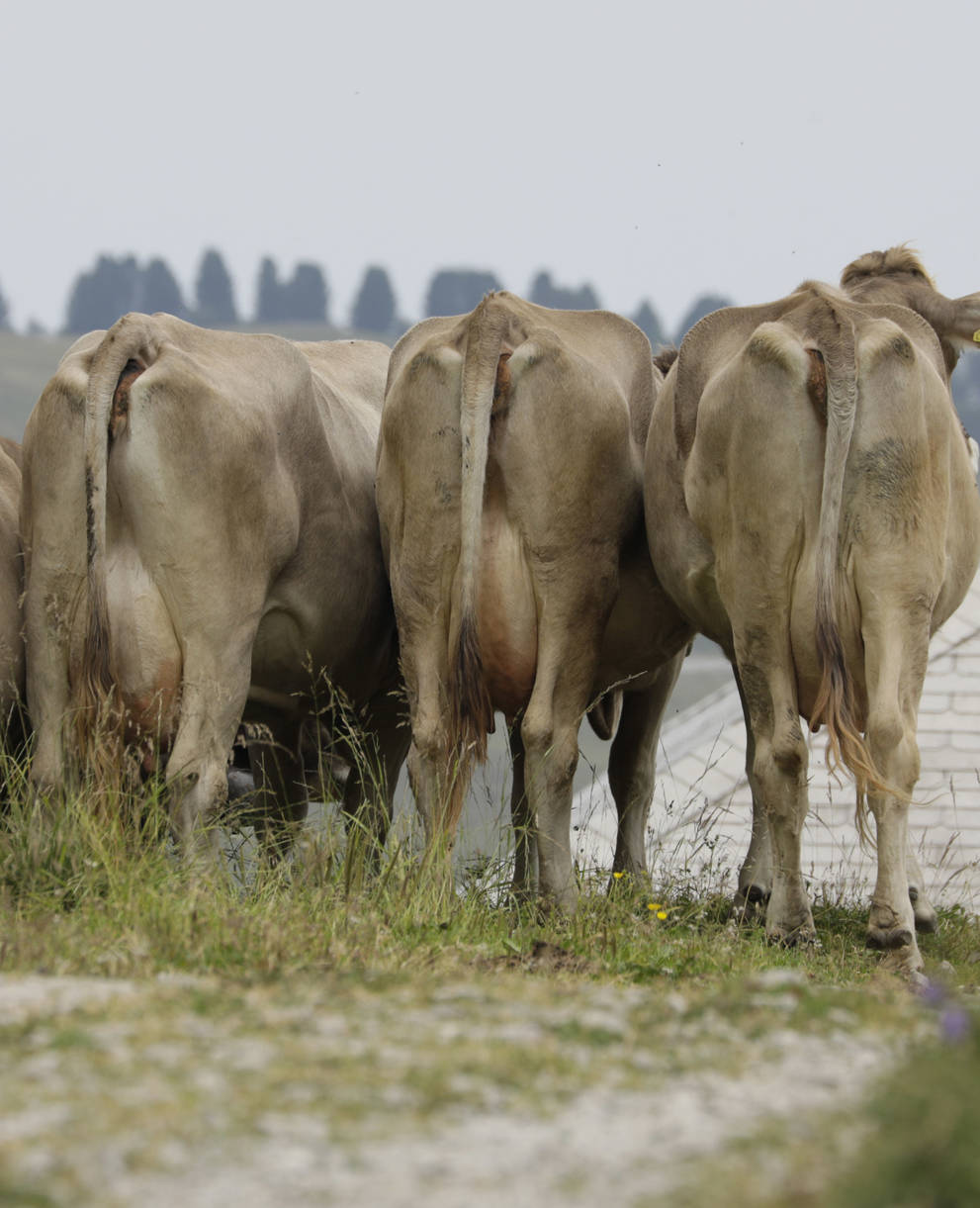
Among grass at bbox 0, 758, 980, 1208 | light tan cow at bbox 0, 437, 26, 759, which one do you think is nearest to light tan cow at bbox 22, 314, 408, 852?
light tan cow at bbox 0, 437, 26, 759

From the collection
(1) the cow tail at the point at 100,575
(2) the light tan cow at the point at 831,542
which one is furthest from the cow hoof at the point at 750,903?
→ (1) the cow tail at the point at 100,575

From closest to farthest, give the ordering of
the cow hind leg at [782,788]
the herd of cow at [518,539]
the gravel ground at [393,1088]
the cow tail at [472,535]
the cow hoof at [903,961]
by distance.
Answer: the gravel ground at [393,1088] < the cow hoof at [903,961] < the herd of cow at [518,539] < the cow hind leg at [782,788] < the cow tail at [472,535]

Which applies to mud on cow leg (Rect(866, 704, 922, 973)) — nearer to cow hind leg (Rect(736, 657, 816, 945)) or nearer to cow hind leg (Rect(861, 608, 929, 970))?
cow hind leg (Rect(861, 608, 929, 970))

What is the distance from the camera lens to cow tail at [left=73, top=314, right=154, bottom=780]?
21.5 feet

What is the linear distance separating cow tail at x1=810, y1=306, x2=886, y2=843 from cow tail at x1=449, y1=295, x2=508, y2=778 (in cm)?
144

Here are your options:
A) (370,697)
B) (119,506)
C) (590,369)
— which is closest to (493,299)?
(590,369)

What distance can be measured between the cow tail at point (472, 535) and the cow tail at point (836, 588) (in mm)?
1436

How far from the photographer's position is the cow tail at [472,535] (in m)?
6.90

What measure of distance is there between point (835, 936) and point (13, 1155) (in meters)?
4.73

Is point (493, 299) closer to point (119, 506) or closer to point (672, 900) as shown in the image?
point (119, 506)

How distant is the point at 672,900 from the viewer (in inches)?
301

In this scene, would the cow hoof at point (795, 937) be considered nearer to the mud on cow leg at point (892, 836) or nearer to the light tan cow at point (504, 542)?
the mud on cow leg at point (892, 836)

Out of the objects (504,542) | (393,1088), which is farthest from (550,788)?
(393,1088)

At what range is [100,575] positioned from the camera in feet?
21.6
